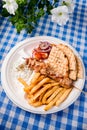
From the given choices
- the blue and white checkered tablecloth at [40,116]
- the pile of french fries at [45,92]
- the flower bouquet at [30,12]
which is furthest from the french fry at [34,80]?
the flower bouquet at [30,12]

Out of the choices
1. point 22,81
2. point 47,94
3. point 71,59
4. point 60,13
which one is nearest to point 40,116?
point 47,94

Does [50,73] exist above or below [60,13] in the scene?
below

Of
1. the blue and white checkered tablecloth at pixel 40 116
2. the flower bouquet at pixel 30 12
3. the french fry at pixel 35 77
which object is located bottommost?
the blue and white checkered tablecloth at pixel 40 116

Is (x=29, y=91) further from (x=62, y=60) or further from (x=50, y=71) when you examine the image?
(x=62, y=60)

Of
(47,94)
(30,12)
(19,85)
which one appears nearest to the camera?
(47,94)

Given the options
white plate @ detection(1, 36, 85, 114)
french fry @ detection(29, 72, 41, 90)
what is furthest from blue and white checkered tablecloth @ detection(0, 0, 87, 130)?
french fry @ detection(29, 72, 41, 90)

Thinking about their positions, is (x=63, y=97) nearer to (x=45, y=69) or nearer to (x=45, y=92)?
(x=45, y=92)

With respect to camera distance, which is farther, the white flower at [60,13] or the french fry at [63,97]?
the white flower at [60,13]

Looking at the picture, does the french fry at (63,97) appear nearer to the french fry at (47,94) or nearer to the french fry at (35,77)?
the french fry at (47,94)
